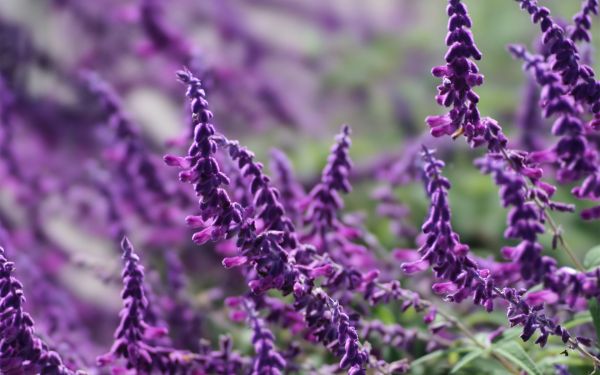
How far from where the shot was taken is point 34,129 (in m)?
4.25

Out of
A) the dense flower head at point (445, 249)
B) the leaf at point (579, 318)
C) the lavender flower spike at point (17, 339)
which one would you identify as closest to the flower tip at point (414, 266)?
the dense flower head at point (445, 249)

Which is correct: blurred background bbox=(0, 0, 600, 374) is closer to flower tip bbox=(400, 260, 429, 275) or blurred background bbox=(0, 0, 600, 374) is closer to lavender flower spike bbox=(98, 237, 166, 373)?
lavender flower spike bbox=(98, 237, 166, 373)

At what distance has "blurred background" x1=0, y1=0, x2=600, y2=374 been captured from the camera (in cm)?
308

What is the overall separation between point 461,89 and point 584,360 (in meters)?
0.68

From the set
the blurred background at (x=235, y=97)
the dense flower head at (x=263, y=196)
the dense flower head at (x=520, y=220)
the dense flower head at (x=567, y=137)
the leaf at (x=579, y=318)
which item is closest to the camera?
the dense flower head at (x=520, y=220)

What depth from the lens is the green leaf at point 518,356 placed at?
4.64 feet

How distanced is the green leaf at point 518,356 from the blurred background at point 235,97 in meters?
1.24

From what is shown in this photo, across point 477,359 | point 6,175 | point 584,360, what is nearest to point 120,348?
point 477,359

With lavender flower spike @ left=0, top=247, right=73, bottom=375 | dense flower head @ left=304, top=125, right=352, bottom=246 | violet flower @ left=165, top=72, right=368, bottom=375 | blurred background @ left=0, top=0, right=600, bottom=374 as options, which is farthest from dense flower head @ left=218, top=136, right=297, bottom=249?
blurred background @ left=0, top=0, right=600, bottom=374

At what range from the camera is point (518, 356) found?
1.45m

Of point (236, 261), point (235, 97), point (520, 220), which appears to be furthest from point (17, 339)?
point (235, 97)

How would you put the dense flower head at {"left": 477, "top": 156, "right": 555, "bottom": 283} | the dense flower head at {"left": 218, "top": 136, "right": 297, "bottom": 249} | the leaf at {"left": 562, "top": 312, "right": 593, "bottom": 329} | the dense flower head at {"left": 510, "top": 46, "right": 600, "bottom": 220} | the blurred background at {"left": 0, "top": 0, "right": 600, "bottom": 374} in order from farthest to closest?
the blurred background at {"left": 0, "top": 0, "right": 600, "bottom": 374} < the leaf at {"left": 562, "top": 312, "right": 593, "bottom": 329} < the dense flower head at {"left": 218, "top": 136, "right": 297, "bottom": 249} < the dense flower head at {"left": 510, "top": 46, "right": 600, "bottom": 220} < the dense flower head at {"left": 477, "top": 156, "right": 555, "bottom": 283}

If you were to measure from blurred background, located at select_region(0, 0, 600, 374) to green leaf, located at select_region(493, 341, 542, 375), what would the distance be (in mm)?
1239

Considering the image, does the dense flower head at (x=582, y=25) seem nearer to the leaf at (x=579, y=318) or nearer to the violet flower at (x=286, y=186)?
the leaf at (x=579, y=318)
